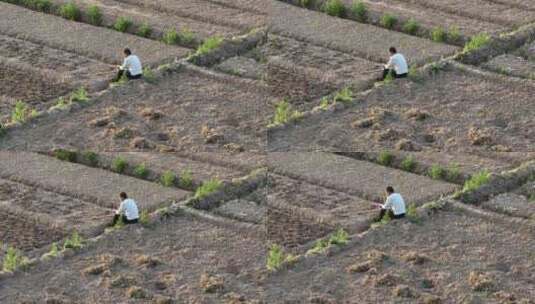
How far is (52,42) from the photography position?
159 ft

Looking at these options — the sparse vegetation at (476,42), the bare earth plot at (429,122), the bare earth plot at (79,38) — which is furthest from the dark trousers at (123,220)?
the sparse vegetation at (476,42)

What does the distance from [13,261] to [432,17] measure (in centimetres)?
961

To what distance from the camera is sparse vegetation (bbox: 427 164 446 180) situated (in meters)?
44.7

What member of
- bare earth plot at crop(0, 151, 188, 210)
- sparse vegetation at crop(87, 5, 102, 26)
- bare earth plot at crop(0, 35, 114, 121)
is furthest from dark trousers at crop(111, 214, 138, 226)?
sparse vegetation at crop(87, 5, 102, 26)

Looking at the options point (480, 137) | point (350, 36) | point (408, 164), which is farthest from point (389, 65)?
point (408, 164)

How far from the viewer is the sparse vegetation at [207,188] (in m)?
44.0

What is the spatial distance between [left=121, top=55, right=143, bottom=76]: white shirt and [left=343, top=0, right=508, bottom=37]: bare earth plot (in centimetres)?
402

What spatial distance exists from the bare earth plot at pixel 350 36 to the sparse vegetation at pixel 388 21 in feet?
0.48

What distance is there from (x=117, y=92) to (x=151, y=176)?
2318 millimetres

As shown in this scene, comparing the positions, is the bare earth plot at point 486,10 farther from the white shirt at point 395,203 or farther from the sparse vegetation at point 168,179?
the sparse vegetation at point 168,179

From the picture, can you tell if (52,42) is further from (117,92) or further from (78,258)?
(78,258)

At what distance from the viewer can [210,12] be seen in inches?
1950

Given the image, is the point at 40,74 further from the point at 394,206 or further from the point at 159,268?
the point at 394,206

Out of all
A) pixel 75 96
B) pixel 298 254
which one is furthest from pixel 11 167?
pixel 298 254
